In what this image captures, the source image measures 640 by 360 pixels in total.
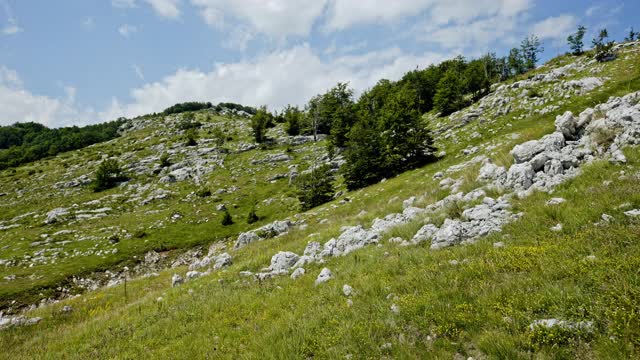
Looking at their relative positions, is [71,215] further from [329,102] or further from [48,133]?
[48,133]

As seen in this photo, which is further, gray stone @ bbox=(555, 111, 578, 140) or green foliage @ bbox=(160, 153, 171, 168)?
green foliage @ bbox=(160, 153, 171, 168)

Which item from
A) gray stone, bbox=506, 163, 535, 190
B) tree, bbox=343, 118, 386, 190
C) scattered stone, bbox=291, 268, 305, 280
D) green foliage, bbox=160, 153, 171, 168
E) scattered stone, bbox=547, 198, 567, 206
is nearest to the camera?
scattered stone, bbox=547, 198, 567, 206

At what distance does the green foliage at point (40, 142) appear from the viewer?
407 feet

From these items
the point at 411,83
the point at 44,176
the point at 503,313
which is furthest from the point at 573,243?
the point at 44,176

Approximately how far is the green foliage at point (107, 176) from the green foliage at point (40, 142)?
6032 cm

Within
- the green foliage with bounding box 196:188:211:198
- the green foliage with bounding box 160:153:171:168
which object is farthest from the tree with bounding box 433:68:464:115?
the green foliage with bounding box 160:153:171:168

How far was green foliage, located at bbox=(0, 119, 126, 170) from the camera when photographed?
12393cm

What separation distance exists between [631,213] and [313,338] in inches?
354

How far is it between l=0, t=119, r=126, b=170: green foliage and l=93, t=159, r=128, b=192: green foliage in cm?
6032

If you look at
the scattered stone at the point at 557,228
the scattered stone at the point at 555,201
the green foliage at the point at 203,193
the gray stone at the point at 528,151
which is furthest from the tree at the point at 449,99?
the scattered stone at the point at 557,228

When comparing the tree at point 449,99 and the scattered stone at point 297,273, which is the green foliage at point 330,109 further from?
the scattered stone at point 297,273

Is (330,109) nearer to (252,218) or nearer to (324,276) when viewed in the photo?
(252,218)

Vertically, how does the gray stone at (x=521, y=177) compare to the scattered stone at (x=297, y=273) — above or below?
above

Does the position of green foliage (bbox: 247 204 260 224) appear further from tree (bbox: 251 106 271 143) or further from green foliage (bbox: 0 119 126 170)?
green foliage (bbox: 0 119 126 170)
